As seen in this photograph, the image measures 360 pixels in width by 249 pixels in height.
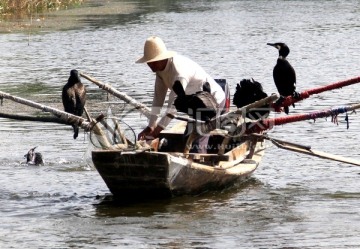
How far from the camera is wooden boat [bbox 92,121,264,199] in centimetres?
1020

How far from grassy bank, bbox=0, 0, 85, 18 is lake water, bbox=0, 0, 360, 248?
8.16 metres

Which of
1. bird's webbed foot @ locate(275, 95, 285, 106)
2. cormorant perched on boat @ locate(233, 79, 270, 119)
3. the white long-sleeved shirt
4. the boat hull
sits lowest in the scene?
the boat hull

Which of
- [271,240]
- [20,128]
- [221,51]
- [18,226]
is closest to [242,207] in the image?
[271,240]

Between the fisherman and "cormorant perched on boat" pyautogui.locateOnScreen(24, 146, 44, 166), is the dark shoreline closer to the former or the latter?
"cormorant perched on boat" pyautogui.locateOnScreen(24, 146, 44, 166)

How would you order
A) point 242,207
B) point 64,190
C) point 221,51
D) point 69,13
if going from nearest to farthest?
1. point 242,207
2. point 64,190
3. point 221,51
4. point 69,13

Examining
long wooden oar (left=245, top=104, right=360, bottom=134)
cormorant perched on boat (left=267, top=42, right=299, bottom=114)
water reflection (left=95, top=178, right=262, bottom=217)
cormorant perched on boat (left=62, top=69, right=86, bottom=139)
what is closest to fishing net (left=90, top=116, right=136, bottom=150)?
water reflection (left=95, top=178, right=262, bottom=217)

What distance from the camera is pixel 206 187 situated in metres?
11.1

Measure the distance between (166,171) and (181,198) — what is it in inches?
26.1

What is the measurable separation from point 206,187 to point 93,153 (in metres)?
1.43

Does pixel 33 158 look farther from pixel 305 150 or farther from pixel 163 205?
pixel 305 150

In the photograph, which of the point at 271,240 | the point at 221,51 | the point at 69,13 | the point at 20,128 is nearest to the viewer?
the point at 271,240

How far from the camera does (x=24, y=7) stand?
4078cm

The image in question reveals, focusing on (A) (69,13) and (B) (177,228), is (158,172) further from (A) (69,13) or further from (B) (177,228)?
(A) (69,13)

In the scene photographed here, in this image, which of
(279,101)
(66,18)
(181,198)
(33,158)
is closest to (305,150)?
(279,101)
